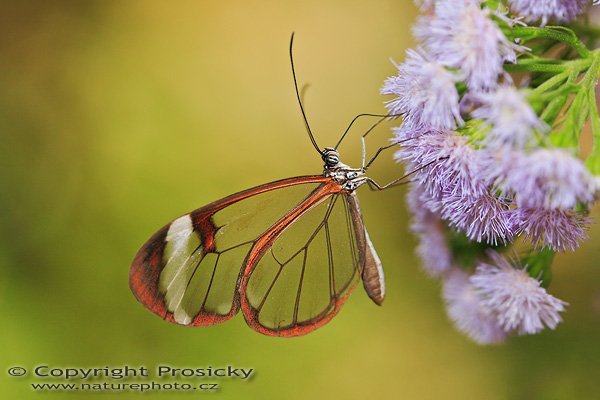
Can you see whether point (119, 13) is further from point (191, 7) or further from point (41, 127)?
point (41, 127)

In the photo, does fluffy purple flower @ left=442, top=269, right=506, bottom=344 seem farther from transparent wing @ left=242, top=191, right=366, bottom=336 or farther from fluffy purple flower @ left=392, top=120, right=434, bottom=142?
fluffy purple flower @ left=392, top=120, right=434, bottom=142

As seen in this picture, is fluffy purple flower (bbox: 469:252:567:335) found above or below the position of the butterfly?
below

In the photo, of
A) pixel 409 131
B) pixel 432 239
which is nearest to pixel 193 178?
pixel 432 239

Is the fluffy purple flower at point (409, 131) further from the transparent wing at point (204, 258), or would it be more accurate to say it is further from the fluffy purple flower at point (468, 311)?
the fluffy purple flower at point (468, 311)

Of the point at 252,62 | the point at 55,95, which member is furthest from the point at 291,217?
the point at 55,95

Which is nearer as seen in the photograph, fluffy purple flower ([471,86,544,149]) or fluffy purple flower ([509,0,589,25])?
fluffy purple flower ([471,86,544,149])

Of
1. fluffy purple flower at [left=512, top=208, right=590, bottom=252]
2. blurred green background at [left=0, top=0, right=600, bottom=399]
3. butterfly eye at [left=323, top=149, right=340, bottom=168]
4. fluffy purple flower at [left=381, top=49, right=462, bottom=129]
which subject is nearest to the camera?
fluffy purple flower at [left=381, top=49, right=462, bottom=129]

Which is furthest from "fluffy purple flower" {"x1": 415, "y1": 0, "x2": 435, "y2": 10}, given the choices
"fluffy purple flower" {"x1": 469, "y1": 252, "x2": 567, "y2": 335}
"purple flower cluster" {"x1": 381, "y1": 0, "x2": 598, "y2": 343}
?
"fluffy purple flower" {"x1": 469, "y1": 252, "x2": 567, "y2": 335}

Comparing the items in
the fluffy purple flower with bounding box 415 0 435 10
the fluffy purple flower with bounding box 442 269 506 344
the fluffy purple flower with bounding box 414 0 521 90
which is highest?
the fluffy purple flower with bounding box 415 0 435 10
